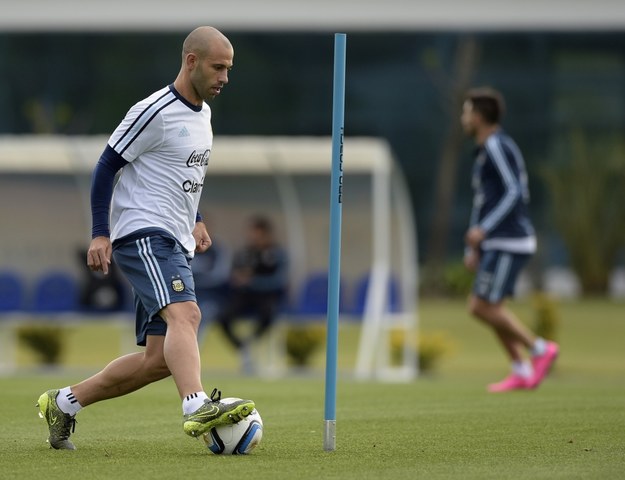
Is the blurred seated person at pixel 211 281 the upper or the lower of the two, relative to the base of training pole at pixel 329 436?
lower

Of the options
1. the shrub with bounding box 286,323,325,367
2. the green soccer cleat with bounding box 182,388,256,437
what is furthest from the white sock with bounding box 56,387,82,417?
the shrub with bounding box 286,323,325,367

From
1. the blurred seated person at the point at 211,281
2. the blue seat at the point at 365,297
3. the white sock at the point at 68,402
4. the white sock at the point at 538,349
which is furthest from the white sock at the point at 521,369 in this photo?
the blurred seated person at the point at 211,281

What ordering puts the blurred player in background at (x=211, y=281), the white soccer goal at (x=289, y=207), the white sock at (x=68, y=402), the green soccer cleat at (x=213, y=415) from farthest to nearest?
the white soccer goal at (x=289, y=207) < the blurred player in background at (x=211, y=281) < the white sock at (x=68, y=402) < the green soccer cleat at (x=213, y=415)

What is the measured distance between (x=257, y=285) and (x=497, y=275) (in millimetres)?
7227

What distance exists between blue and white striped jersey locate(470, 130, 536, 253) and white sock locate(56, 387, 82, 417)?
541 centimetres

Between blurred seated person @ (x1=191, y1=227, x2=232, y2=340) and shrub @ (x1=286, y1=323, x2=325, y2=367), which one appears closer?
blurred seated person @ (x1=191, y1=227, x2=232, y2=340)

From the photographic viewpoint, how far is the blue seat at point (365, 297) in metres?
18.9

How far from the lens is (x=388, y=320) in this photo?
61.2ft

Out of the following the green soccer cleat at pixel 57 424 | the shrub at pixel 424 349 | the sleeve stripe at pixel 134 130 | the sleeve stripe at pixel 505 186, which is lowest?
the shrub at pixel 424 349

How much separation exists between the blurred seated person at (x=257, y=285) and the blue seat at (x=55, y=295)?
222 centimetres

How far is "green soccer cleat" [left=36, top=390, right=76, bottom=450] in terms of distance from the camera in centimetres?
703

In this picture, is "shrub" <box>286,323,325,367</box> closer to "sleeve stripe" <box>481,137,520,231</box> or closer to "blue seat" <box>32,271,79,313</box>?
"blue seat" <box>32,271,79,313</box>

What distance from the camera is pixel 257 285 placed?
18.7m

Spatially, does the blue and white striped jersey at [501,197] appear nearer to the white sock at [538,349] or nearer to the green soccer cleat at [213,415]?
the white sock at [538,349]
